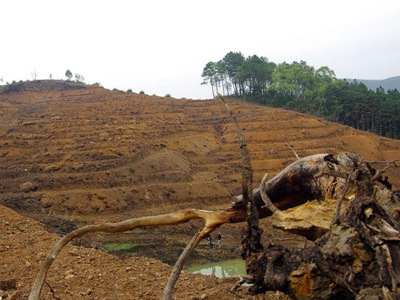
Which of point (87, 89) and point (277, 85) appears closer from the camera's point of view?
point (87, 89)

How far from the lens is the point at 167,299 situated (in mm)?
2604

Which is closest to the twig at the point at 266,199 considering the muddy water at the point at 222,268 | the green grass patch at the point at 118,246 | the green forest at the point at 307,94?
the muddy water at the point at 222,268

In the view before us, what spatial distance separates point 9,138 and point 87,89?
13866 mm

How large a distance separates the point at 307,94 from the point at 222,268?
3205 cm

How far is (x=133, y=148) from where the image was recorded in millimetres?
24359

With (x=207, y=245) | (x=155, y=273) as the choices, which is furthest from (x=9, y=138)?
(x=155, y=273)

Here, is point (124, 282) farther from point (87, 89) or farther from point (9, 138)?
point (87, 89)

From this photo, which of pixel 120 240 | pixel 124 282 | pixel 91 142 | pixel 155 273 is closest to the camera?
pixel 124 282

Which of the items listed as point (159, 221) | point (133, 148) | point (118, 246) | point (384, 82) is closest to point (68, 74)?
point (133, 148)

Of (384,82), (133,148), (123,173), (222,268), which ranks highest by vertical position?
(384,82)

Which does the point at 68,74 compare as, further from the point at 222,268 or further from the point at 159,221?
the point at 159,221

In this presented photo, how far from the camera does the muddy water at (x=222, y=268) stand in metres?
12.9

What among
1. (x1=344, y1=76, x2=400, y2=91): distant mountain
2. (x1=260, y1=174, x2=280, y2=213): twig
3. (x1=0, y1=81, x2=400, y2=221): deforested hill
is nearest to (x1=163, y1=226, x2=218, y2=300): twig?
(x1=260, y1=174, x2=280, y2=213): twig

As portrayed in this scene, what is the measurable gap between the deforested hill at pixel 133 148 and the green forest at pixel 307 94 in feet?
18.9
